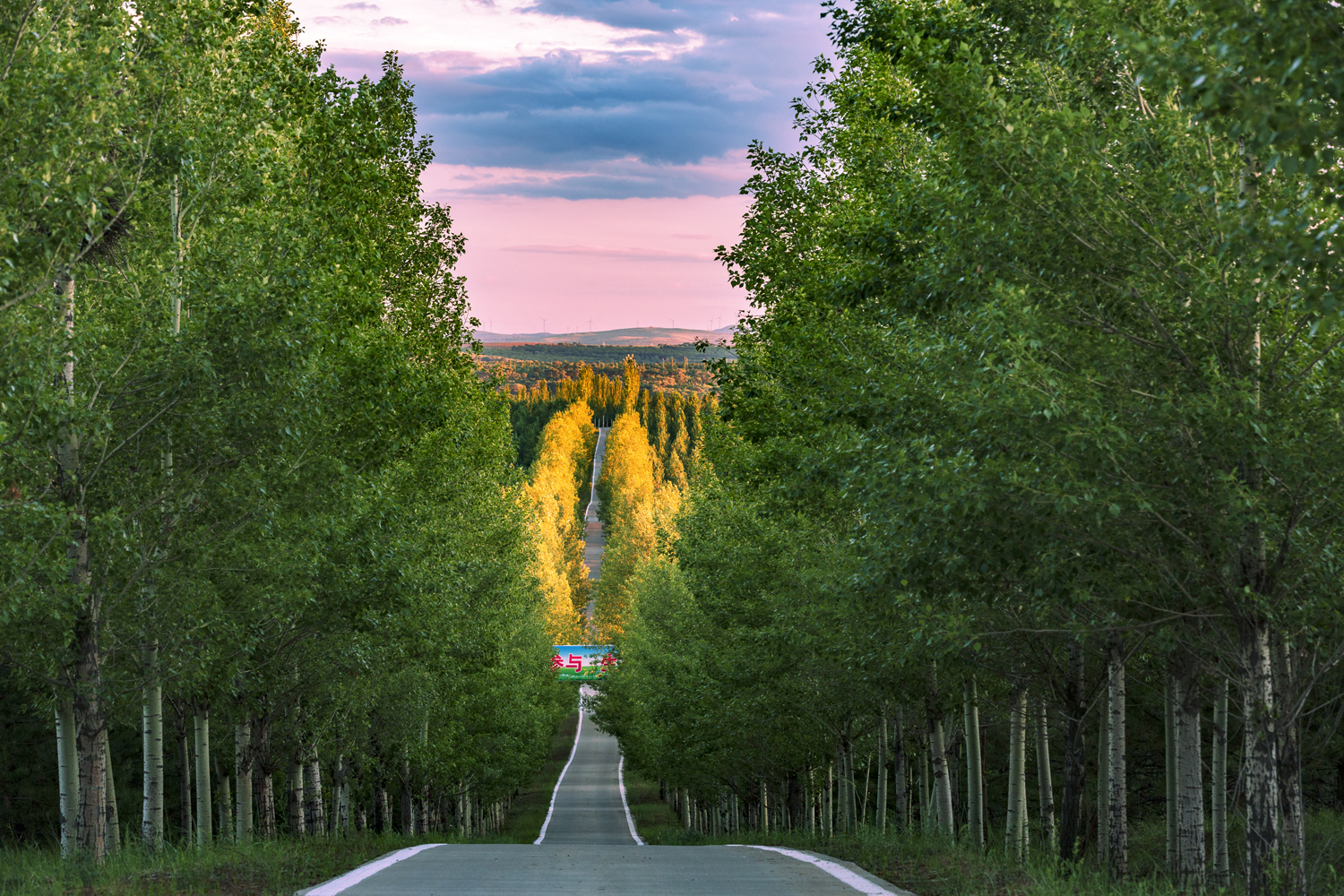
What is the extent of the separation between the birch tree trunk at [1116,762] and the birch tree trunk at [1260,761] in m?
3.94

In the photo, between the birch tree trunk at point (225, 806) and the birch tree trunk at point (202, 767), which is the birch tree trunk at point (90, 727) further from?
the birch tree trunk at point (225, 806)

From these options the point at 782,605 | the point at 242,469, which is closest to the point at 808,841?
the point at 782,605

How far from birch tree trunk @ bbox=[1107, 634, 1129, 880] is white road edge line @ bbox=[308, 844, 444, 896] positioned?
7.64 metres

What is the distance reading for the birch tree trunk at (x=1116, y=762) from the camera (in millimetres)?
Answer: 12281

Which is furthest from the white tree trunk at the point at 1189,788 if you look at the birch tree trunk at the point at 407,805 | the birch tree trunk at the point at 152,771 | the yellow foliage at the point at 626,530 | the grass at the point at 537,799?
the yellow foliage at the point at 626,530

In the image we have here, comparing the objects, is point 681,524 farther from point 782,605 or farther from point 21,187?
point 21,187

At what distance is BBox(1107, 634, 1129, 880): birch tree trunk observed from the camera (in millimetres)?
12281

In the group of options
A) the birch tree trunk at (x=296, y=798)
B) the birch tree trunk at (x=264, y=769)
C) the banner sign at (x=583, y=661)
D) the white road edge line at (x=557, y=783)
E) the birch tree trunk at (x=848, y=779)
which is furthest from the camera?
the banner sign at (x=583, y=661)

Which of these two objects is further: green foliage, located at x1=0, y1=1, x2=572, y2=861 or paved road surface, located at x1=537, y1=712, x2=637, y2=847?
paved road surface, located at x1=537, y1=712, x2=637, y2=847

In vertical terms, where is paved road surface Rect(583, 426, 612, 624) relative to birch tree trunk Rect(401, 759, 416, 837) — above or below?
below

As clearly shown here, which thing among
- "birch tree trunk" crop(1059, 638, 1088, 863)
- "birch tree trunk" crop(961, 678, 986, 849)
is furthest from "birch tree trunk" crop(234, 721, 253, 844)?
"birch tree trunk" crop(1059, 638, 1088, 863)

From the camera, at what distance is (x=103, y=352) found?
37.4 feet

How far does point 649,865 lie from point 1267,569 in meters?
6.96

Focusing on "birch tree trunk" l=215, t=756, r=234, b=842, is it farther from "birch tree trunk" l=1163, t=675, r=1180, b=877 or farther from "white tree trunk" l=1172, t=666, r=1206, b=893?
"white tree trunk" l=1172, t=666, r=1206, b=893
